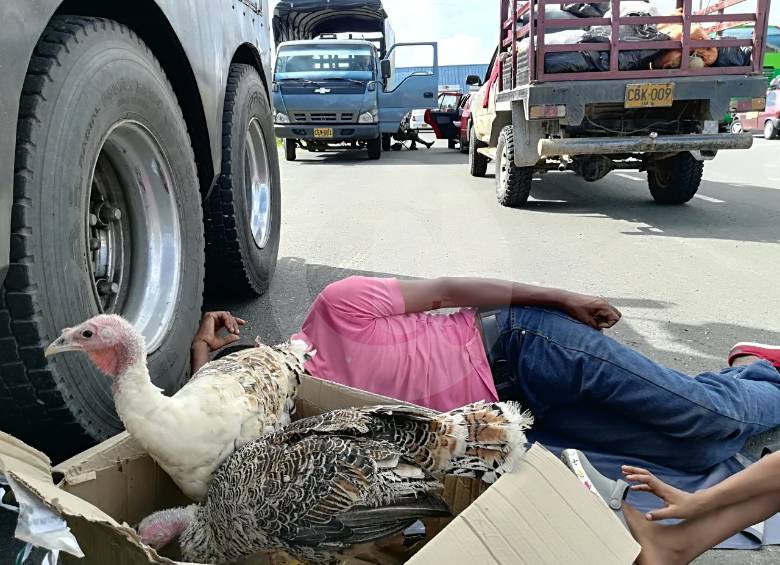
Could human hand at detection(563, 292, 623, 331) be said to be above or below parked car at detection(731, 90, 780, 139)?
below

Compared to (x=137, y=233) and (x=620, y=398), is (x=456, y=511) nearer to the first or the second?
(x=620, y=398)

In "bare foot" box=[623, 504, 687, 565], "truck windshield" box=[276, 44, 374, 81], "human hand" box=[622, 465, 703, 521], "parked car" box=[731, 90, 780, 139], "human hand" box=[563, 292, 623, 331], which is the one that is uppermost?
"truck windshield" box=[276, 44, 374, 81]

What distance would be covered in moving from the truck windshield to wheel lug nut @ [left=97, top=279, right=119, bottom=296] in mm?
12699

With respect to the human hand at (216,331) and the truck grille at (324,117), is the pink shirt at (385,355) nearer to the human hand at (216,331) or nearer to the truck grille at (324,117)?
the human hand at (216,331)

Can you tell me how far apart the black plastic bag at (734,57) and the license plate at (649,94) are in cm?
69

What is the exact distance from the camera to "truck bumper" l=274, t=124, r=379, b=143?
1421cm

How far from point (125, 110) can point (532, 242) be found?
4.57m

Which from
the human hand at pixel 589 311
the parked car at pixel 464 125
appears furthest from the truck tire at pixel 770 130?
the human hand at pixel 589 311

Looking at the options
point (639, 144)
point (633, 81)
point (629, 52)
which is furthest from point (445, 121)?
point (639, 144)

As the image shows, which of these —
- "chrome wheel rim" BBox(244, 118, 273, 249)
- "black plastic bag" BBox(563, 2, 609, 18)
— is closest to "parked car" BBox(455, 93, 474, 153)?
"black plastic bag" BBox(563, 2, 609, 18)

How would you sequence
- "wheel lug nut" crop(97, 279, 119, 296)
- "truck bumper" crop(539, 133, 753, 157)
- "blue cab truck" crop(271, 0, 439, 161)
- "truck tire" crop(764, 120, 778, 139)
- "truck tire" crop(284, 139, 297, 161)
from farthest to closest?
"truck tire" crop(764, 120, 778, 139)
"truck tire" crop(284, 139, 297, 161)
"blue cab truck" crop(271, 0, 439, 161)
"truck bumper" crop(539, 133, 753, 157)
"wheel lug nut" crop(97, 279, 119, 296)

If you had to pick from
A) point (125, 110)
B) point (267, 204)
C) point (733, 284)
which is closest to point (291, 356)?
point (125, 110)

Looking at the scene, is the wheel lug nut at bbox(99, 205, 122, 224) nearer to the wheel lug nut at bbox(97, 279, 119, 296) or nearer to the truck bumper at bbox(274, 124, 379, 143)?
the wheel lug nut at bbox(97, 279, 119, 296)

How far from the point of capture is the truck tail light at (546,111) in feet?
21.1
